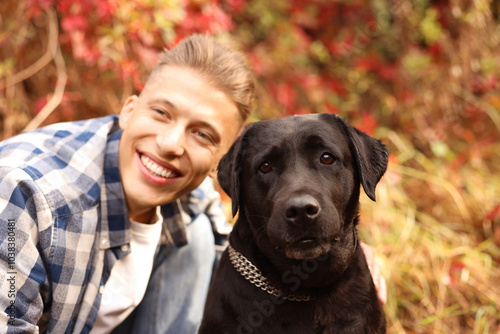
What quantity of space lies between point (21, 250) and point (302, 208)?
45.5 inches

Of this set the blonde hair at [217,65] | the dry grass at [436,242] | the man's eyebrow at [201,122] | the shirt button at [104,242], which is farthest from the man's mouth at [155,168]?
the dry grass at [436,242]

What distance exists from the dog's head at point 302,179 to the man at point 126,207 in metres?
0.37

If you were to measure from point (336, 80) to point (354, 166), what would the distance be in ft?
15.9

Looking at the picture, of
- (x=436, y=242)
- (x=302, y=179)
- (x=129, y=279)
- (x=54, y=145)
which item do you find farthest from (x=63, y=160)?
(x=436, y=242)

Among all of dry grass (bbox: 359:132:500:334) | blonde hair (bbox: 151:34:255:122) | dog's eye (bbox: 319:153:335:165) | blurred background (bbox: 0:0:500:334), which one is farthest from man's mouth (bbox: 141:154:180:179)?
dry grass (bbox: 359:132:500:334)

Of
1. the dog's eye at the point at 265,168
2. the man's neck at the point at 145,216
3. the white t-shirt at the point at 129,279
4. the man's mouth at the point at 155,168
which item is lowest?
the white t-shirt at the point at 129,279

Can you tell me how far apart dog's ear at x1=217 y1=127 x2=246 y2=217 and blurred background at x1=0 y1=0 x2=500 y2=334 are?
5.36 feet

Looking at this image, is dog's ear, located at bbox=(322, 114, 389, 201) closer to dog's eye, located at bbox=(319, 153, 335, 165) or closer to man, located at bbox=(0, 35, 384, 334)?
dog's eye, located at bbox=(319, 153, 335, 165)

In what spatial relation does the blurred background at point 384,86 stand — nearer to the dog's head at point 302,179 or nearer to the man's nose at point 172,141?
the dog's head at point 302,179

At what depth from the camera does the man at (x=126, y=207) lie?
1.91 metres

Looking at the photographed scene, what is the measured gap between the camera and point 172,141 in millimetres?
2314

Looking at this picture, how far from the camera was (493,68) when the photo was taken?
5.04 metres

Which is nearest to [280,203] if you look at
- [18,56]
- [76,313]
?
[76,313]

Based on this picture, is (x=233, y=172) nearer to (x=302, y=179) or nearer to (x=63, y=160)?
(x=302, y=179)
